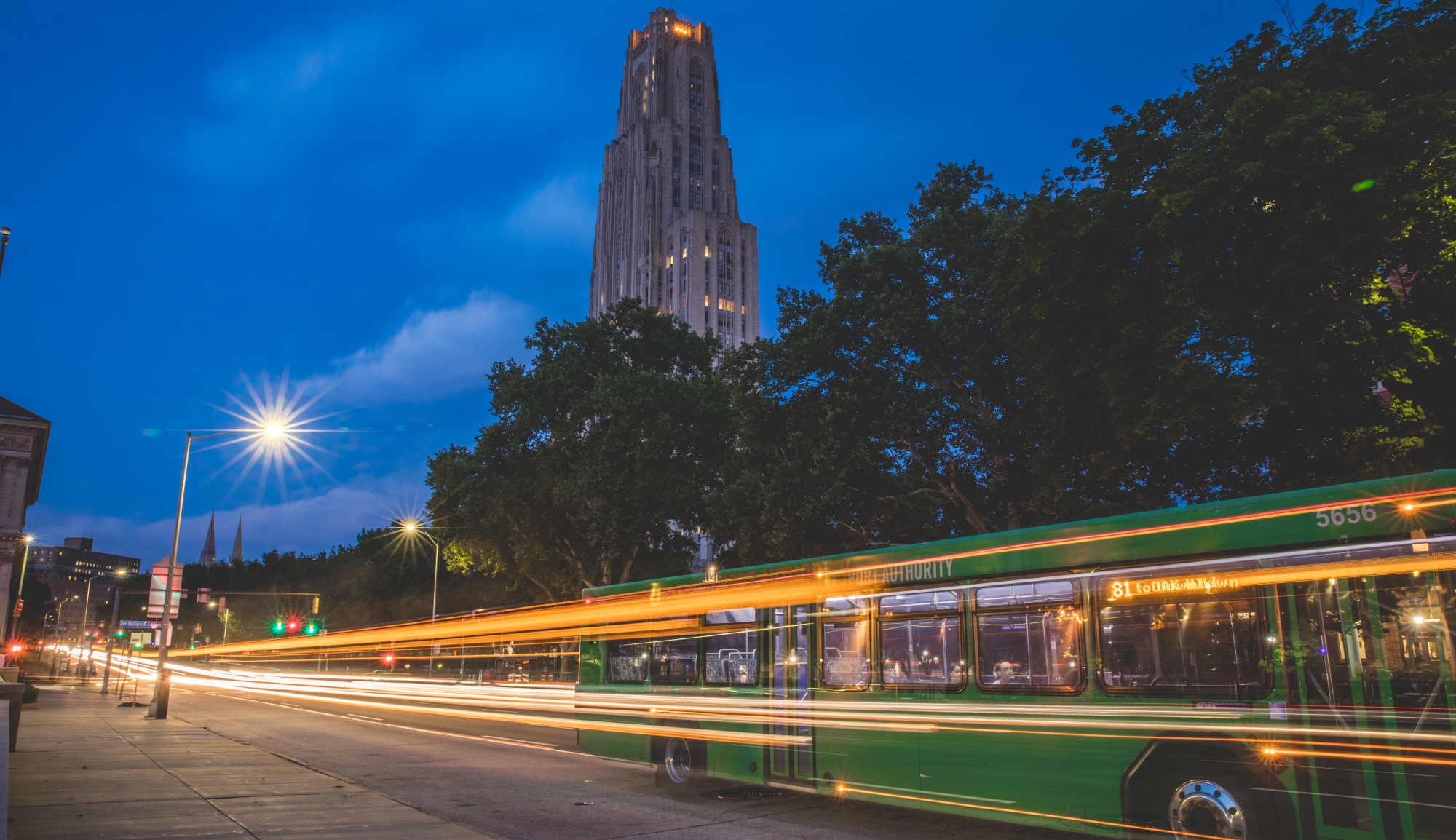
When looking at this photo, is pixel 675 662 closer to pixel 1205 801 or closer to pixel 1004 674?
pixel 1004 674

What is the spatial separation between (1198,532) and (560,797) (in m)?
8.64

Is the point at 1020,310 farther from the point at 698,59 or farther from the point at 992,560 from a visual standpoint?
the point at 698,59

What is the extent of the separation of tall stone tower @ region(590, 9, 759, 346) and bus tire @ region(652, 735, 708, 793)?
123 metres

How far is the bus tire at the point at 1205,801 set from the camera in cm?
705

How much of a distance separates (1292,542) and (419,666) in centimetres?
6241

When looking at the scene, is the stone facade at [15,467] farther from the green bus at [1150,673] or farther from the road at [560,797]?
the green bus at [1150,673]

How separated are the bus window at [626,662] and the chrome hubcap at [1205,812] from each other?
802 cm

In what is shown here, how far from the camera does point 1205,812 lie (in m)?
7.33

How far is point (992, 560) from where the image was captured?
9.18m

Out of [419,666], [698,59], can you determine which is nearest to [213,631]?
[419,666]

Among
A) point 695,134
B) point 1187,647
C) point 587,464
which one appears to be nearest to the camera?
point 1187,647

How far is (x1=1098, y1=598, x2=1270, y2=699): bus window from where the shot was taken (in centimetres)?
722

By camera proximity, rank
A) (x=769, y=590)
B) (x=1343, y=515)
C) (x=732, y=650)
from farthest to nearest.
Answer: (x=732, y=650) < (x=769, y=590) < (x=1343, y=515)

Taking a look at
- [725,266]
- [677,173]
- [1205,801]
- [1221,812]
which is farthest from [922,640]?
[677,173]
